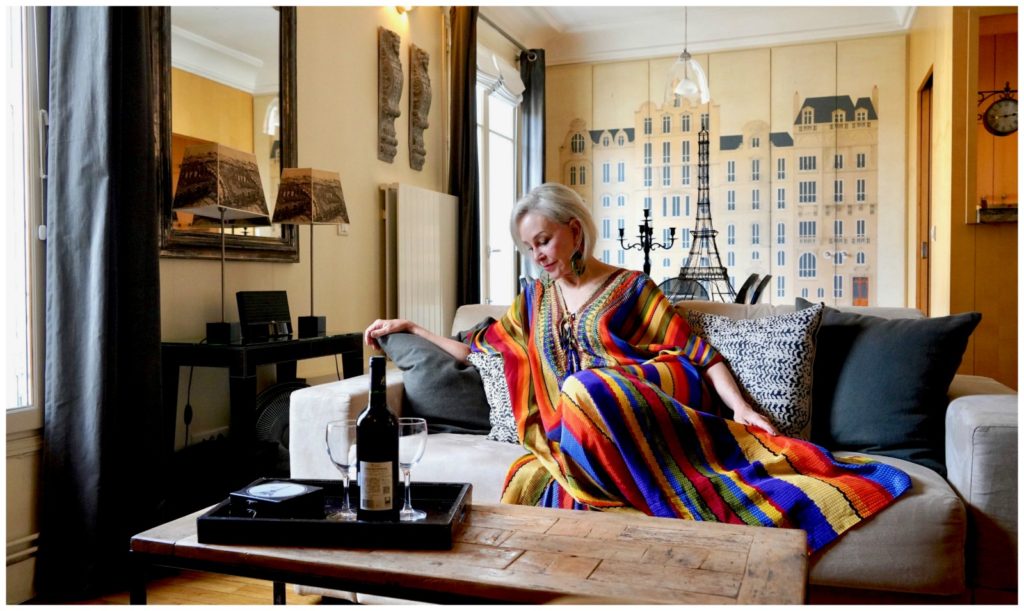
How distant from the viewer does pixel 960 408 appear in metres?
1.93

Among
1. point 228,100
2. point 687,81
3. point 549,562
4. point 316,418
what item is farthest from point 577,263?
point 687,81

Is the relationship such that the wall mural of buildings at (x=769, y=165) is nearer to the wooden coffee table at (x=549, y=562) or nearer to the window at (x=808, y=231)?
the window at (x=808, y=231)

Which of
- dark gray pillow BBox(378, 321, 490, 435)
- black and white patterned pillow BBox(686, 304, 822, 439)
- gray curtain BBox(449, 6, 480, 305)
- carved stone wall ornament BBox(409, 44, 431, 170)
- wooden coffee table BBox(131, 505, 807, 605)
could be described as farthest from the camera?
gray curtain BBox(449, 6, 480, 305)

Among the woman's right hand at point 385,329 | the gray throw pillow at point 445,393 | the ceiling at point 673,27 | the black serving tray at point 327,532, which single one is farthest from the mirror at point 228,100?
the ceiling at point 673,27

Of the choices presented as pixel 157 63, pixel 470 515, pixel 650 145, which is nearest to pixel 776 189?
pixel 650 145

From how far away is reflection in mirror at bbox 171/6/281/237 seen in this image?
277cm

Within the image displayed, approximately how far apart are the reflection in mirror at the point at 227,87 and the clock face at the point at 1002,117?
428 centimetres

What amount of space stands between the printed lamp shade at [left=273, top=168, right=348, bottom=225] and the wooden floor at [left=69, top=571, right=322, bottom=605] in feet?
4.19

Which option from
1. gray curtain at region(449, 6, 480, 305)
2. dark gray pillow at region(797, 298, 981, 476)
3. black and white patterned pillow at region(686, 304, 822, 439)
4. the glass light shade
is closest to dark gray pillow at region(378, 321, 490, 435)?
black and white patterned pillow at region(686, 304, 822, 439)

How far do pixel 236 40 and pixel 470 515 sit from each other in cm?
234

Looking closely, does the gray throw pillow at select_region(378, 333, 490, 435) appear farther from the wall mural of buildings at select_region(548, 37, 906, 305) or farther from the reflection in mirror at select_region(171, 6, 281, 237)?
the wall mural of buildings at select_region(548, 37, 906, 305)

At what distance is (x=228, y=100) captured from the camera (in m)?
3.01

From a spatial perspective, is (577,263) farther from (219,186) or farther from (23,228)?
(23,228)

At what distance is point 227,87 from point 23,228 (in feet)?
3.30
